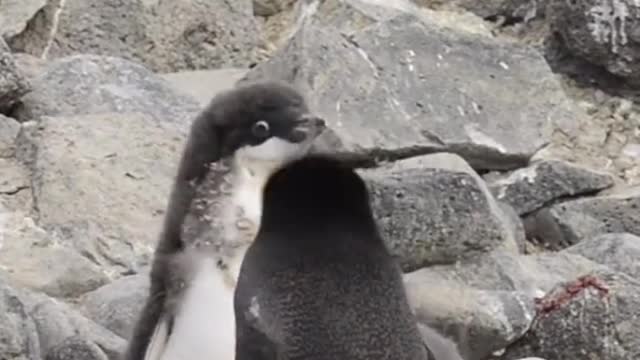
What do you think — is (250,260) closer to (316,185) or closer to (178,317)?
(316,185)

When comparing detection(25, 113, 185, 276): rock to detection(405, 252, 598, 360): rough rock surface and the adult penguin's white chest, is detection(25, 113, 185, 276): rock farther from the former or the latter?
the adult penguin's white chest

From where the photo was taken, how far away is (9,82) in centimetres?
596

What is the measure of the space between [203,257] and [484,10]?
12.8 feet

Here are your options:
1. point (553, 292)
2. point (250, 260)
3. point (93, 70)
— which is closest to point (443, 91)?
point (93, 70)

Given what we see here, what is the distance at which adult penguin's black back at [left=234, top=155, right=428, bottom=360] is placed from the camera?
2.62m

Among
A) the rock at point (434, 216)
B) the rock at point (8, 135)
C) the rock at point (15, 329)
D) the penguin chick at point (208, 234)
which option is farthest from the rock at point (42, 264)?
the penguin chick at point (208, 234)

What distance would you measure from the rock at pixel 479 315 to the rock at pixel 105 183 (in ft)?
2.99

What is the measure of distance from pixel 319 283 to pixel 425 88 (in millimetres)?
3850

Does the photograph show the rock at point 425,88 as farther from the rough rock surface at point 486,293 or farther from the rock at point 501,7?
the rough rock surface at point 486,293

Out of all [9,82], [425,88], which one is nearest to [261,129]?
[9,82]

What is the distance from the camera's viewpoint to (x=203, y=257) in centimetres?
385

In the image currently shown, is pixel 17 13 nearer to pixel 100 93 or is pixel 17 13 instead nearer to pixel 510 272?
pixel 100 93

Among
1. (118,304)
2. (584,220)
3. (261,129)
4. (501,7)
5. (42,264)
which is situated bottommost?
(501,7)

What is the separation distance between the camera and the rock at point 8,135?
5.66 meters
